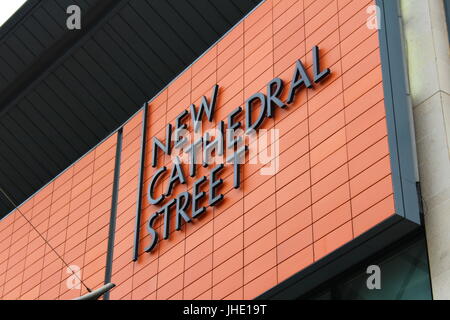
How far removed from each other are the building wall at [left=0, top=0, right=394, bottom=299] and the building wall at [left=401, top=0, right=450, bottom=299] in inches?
22.8

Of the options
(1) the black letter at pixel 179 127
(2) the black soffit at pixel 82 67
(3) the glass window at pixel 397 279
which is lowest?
(3) the glass window at pixel 397 279

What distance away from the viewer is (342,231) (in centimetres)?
1528

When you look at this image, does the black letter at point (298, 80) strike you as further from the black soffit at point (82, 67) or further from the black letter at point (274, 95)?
the black soffit at point (82, 67)

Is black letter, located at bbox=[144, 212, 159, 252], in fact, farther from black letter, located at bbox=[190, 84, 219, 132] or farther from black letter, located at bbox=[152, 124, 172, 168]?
black letter, located at bbox=[190, 84, 219, 132]

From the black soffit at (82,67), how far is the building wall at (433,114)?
6.18 meters

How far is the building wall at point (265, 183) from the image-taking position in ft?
51.7

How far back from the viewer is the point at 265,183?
17.6 meters

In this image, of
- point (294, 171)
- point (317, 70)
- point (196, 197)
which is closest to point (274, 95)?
point (317, 70)

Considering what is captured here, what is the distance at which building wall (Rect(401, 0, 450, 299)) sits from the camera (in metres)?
14.1

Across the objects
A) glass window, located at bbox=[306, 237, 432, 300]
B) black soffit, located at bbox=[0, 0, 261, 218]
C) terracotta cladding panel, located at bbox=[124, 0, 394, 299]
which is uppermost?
black soffit, located at bbox=[0, 0, 261, 218]

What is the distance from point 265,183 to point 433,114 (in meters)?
3.64

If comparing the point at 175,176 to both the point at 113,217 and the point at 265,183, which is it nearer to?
the point at 113,217

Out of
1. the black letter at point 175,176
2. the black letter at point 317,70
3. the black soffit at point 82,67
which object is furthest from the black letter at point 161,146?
the black letter at point 317,70

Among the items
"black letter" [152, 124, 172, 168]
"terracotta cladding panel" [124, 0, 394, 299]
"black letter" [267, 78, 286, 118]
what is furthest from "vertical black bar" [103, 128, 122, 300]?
"black letter" [267, 78, 286, 118]
